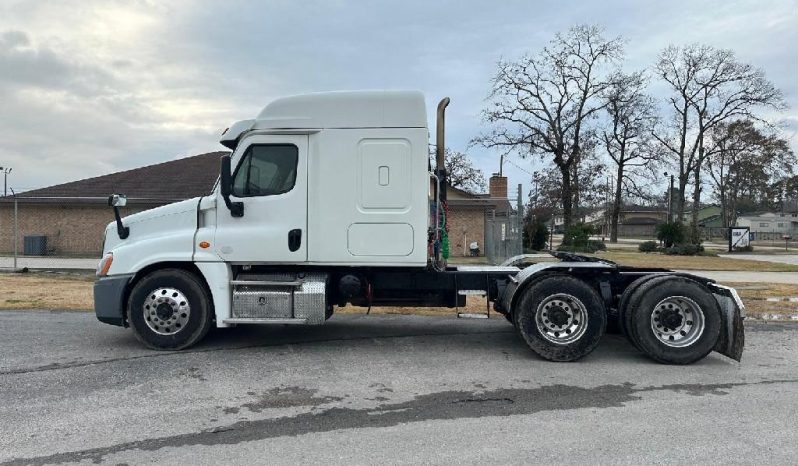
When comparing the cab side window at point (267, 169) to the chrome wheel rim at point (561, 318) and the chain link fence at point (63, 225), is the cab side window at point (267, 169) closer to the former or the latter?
the chrome wheel rim at point (561, 318)

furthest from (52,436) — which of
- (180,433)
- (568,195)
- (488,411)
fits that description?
(568,195)

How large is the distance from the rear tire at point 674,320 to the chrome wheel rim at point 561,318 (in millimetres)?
575

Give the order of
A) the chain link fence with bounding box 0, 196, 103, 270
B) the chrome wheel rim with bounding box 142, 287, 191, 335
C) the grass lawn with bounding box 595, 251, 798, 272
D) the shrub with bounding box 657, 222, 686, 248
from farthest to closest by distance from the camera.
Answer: the shrub with bounding box 657, 222, 686, 248
the chain link fence with bounding box 0, 196, 103, 270
the grass lawn with bounding box 595, 251, 798, 272
the chrome wheel rim with bounding box 142, 287, 191, 335

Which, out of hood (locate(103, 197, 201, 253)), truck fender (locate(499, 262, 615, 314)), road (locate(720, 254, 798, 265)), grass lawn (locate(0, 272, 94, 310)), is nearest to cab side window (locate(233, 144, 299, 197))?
hood (locate(103, 197, 201, 253))

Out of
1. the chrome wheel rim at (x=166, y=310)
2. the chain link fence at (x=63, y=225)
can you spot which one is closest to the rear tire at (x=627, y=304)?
the chrome wheel rim at (x=166, y=310)

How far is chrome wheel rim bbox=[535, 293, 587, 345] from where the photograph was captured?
6285mm

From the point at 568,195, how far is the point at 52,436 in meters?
39.1

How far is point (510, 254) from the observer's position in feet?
42.8

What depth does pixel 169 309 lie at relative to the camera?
6477 mm

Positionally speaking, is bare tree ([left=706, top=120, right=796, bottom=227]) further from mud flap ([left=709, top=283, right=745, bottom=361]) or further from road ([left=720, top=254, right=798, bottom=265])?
mud flap ([left=709, top=283, right=745, bottom=361])

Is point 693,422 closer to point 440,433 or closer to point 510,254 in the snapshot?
point 440,433

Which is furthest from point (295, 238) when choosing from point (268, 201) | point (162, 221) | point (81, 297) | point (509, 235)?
point (509, 235)

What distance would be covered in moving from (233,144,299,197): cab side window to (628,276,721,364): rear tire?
4213 millimetres

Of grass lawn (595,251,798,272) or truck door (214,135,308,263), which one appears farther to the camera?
grass lawn (595,251,798,272)
